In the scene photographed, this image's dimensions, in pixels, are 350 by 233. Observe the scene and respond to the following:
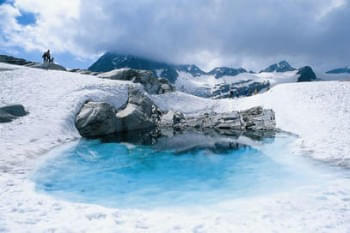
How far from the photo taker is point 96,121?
25.7 m

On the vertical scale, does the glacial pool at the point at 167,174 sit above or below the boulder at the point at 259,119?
below

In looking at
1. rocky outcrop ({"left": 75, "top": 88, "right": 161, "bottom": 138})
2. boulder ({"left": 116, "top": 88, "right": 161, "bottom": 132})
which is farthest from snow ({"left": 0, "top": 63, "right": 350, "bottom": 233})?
boulder ({"left": 116, "top": 88, "right": 161, "bottom": 132})

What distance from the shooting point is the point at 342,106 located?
2745cm

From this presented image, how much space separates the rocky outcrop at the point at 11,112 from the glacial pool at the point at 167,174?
563cm

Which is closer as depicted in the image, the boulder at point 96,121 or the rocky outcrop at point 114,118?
the boulder at point 96,121

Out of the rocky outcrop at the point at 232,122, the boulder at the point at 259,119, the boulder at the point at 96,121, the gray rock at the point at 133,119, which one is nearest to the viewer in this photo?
the boulder at the point at 96,121

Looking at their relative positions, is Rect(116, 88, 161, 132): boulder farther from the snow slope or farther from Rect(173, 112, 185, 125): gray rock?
the snow slope

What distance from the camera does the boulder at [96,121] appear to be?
25.0 meters

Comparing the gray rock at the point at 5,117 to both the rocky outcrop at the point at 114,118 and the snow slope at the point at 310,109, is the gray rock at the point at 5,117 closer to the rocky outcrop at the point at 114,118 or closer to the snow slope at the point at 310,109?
the rocky outcrop at the point at 114,118

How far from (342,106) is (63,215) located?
29.4 meters

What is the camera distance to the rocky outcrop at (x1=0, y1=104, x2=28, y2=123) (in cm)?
2053

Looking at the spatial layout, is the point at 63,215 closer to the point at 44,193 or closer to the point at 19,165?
the point at 44,193

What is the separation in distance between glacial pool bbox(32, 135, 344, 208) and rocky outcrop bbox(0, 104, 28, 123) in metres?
5.63

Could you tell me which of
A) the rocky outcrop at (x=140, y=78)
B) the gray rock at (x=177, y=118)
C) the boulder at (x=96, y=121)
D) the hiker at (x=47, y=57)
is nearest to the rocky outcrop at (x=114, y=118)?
the boulder at (x=96, y=121)
